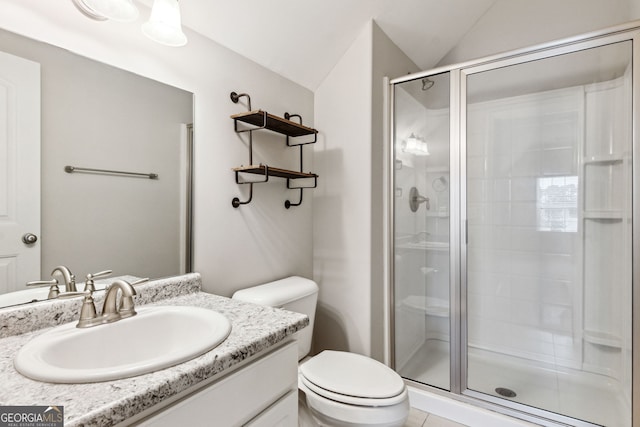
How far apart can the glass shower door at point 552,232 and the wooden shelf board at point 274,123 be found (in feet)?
3.08

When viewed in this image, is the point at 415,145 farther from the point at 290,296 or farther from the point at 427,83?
the point at 290,296

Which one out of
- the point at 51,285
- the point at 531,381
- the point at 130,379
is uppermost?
the point at 51,285

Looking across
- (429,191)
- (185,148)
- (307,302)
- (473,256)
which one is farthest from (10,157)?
(473,256)

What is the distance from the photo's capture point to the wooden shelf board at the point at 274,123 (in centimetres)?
146

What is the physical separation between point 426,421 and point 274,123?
175 centimetres

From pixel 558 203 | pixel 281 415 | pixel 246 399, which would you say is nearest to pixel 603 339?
pixel 558 203

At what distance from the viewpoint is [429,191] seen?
1932mm

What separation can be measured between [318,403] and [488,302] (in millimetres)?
1536

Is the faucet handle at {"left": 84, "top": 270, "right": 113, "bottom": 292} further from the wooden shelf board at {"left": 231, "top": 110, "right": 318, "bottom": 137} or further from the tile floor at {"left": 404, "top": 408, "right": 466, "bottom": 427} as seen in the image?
the tile floor at {"left": 404, "top": 408, "right": 466, "bottom": 427}

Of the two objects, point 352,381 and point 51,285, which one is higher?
point 51,285

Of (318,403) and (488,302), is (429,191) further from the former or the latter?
(318,403)

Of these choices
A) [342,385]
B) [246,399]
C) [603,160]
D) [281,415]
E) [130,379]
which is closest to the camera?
[130,379]

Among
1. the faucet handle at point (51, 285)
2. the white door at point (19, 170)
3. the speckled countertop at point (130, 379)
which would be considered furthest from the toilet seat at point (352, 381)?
the white door at point (19, 170)

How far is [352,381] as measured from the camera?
1318mm
